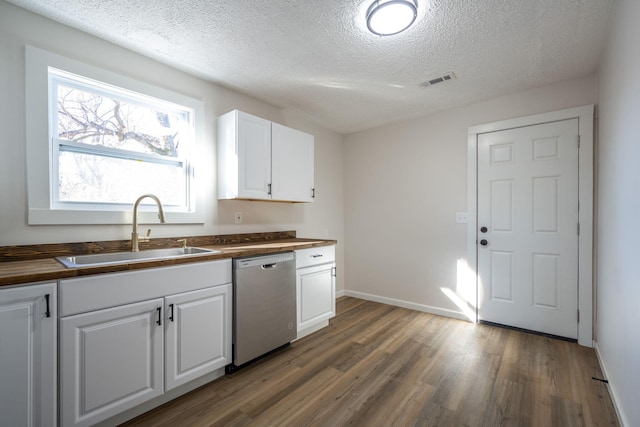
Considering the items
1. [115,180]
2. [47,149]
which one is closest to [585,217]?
[115,180]

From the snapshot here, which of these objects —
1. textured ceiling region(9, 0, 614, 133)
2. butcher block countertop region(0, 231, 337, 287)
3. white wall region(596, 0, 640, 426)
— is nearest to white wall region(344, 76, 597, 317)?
textured ceiling region(9, 0, 614, 133)

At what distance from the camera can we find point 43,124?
1.71m

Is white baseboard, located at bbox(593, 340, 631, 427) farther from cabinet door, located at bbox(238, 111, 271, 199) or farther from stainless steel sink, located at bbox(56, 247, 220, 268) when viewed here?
cabinet door, located at bbox(238, 111, 271, 199)

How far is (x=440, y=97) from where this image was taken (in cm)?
287

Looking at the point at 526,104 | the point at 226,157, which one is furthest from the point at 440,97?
the point at 226,157

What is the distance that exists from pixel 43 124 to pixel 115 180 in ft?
1.66

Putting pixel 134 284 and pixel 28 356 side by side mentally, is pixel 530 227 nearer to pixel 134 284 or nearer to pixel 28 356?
pixel 134 284

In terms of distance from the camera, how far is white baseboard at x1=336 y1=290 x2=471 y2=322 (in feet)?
10.3

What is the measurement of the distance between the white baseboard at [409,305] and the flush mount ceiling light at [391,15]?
2.86 meters

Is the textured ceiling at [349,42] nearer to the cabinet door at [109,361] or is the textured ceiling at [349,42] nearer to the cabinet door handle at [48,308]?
the cabinet door handle at [48,308]

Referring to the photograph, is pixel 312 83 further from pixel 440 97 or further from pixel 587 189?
pixel 587 189

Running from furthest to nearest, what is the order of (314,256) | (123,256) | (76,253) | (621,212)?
1. (314,256)
2. (123,256)
3. (76,253)
4. (621,212)

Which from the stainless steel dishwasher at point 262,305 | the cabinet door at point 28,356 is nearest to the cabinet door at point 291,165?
the stainless steel dishwasher at point 262,305

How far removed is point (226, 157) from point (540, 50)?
262 centimetres
